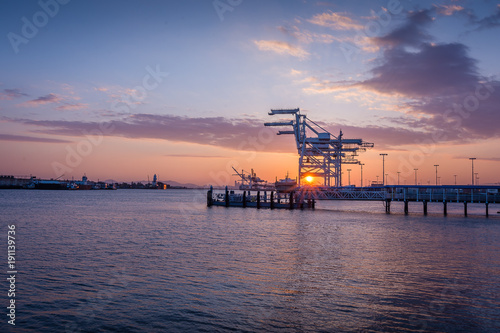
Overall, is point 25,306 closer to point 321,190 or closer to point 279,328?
point 279,328

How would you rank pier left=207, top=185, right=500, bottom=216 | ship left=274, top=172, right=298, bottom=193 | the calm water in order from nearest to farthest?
the calm water → pier left=207, top=185, right=500, bottom=216 → ship left=274, top=172, right=298, bottom=193

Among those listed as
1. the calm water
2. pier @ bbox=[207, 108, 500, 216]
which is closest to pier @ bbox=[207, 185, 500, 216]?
pier @ bbox=[207, 108, 500, 216]

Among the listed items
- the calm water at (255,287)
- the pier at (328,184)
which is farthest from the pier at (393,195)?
the calm water at (255,287)

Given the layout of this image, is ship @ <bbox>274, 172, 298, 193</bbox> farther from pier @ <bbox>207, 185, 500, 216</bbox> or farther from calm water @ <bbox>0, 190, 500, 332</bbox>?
calm water @ <bbox>0, 190, 500, 332</bbox>

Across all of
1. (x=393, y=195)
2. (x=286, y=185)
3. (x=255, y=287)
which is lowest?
(x=255, y=287)

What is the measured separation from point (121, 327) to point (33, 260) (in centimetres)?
1422

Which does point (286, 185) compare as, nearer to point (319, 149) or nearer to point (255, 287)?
point (319, 149)

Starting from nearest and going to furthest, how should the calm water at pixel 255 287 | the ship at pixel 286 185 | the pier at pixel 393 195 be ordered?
the calm water at pixel 255 287, the pier at pixel 393 195, the ship at pixel 286 185

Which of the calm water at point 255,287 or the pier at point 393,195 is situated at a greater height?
the pier at point 393,195

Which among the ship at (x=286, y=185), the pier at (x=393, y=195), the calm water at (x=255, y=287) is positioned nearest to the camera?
the calm water at (x=255, y=287)

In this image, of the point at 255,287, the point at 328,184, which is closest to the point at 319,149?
the point at 328,184

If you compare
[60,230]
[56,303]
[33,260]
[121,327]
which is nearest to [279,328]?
[121,327]

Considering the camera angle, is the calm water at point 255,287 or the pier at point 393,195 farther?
the pier at point 393,195

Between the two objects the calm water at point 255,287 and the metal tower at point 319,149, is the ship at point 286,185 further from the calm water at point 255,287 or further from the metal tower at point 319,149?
the calm water at point 255,287
